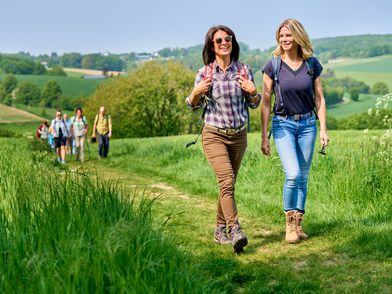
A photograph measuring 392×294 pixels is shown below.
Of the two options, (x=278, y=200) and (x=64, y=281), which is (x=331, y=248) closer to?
(x=278, y=200)

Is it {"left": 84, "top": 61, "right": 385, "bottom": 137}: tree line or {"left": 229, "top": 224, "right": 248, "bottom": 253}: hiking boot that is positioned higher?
{"left": 229, "top": 224, "right": 248, "bottom": 253}: hiking boot

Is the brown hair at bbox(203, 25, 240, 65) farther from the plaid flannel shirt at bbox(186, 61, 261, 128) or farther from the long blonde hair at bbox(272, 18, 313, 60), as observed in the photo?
the long blonde hair at bbox(272, 18, 313, 60)

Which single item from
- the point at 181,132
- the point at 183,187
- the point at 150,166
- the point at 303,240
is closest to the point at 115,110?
the point at 181,132

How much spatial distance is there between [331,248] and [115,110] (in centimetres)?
5698

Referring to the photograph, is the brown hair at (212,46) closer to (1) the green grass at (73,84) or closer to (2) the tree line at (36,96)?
(2) the tree line at (36,96)

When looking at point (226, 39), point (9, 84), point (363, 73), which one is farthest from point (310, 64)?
point (363, 73)

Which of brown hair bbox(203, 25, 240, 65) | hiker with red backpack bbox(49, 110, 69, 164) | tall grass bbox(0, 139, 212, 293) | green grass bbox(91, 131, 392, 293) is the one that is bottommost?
hiker with red backpack bbox(49, 110, 69, 164)

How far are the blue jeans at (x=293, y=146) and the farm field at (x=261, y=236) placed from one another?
71 centimetres

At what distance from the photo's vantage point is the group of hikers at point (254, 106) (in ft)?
21.7

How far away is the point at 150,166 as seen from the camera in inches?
647

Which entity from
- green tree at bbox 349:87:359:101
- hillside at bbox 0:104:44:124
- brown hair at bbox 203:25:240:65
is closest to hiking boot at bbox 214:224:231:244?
brown hair at bbox 203:25:240:65

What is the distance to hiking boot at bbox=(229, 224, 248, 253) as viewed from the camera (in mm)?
6500

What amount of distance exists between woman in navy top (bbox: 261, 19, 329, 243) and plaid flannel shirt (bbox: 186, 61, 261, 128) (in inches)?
14.7

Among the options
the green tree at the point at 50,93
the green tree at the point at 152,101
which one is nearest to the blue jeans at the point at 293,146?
the green tree at the point at 152,101
